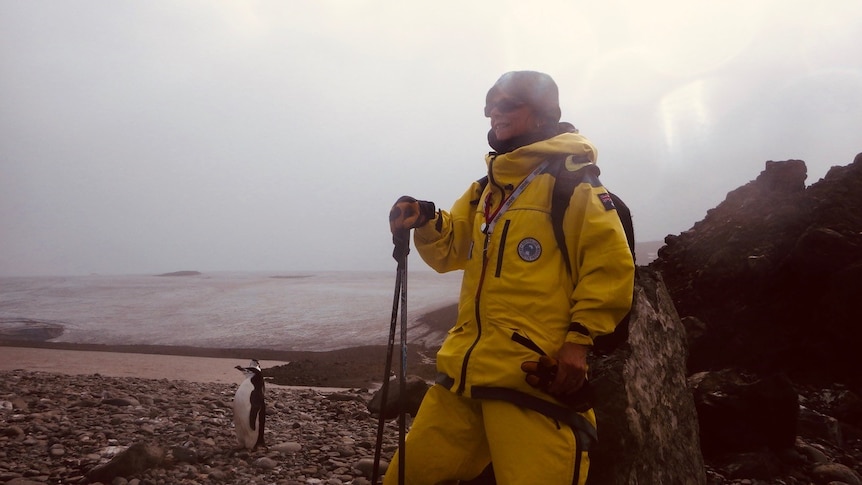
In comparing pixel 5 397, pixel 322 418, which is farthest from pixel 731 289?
pixel 5 397

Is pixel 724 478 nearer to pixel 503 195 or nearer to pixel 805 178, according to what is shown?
pixel 503 195

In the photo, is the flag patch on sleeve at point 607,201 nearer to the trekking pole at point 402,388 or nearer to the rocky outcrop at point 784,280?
the trekking pole at point 402,388

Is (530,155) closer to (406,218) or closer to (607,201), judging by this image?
(607,201)

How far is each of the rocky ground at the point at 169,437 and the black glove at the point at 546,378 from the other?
3.94 meters

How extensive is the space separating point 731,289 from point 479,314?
769 centimetres

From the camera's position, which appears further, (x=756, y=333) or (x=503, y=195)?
(x=756, y=333)

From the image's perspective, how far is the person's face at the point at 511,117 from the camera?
294cm

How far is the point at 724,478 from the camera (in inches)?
228

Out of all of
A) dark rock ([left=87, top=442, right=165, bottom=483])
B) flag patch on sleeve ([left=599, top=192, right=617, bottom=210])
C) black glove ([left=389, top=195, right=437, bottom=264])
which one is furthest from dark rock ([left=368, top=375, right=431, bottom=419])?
flag patch on sleeve ([left=599, top=192, right=617, bottom=210])

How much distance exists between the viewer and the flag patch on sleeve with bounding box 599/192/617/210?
2.57m

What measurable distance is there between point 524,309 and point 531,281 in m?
0.14

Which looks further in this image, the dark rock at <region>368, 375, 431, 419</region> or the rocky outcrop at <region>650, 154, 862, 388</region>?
the dark rock at <region>368, 375, 431, 419</region>

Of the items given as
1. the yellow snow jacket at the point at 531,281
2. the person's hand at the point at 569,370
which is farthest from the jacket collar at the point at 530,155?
the person's hand at the point at 569,370

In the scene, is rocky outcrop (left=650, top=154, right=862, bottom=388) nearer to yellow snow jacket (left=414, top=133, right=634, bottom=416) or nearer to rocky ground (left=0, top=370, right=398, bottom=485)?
rocky ground (left=0, top=370, right=398, bottom=485)
